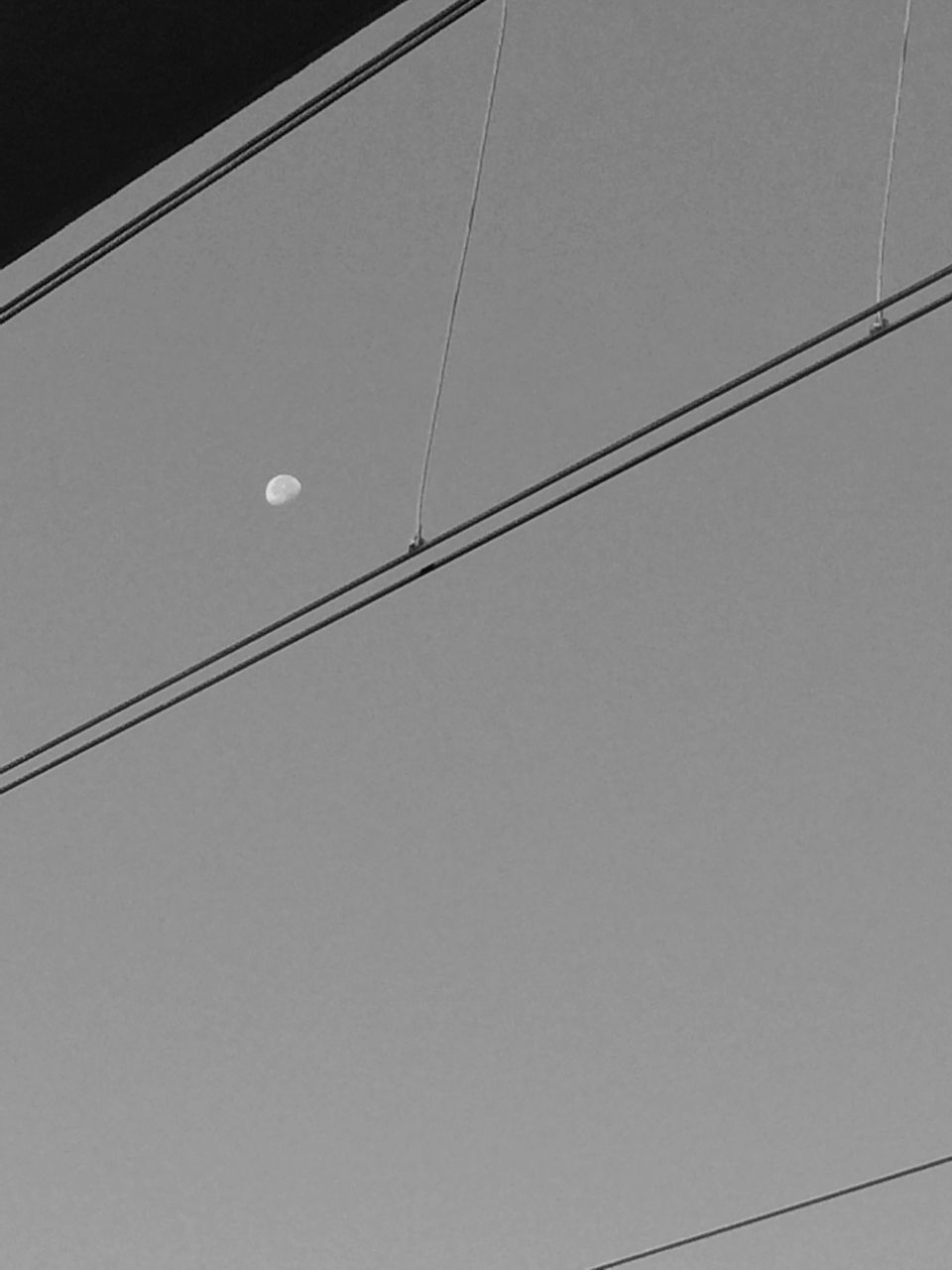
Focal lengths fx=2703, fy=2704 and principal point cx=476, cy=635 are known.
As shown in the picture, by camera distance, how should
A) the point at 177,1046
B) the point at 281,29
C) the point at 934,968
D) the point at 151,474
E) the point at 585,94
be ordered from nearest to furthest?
the point at 281,29, the point at 585,94, the point at 151,474, the point at 934,968, the point at 177,1046

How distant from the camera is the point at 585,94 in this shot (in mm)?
12789

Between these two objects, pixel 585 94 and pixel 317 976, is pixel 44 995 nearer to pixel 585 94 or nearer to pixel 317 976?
pixel 317 976

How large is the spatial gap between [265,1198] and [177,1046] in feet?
3.51

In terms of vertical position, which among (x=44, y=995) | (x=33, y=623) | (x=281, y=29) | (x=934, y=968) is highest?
(x=33, y=623)

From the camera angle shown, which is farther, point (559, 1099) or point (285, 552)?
point (559, 1099)

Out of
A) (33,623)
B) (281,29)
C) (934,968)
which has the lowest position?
(281,29)

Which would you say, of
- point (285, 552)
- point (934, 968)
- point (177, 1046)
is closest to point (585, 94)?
point (285, 552)

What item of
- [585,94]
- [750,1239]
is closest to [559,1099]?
[750,1239]

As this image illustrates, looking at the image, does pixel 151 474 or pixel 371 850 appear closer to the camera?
pixel 151 474

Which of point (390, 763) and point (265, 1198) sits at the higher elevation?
point (390, 763)

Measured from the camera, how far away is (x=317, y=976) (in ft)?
51.0

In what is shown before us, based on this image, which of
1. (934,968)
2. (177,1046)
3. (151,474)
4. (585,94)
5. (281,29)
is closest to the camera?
(281,29)

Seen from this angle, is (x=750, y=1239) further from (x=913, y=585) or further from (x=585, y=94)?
(x=585, y=94)

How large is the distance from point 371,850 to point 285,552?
2093 mm
